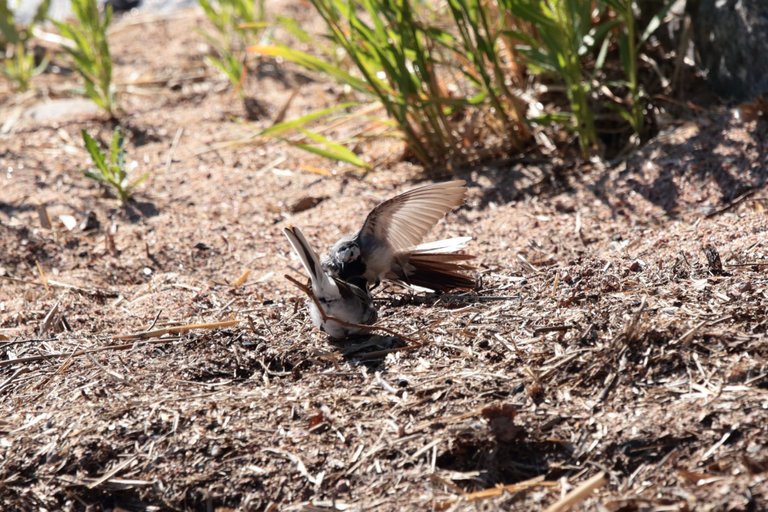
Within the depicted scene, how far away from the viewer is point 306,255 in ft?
7.75

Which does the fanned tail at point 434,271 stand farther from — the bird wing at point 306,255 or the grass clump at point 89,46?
the grass clump at point 89,46

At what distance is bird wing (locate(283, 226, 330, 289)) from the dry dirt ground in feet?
0.63

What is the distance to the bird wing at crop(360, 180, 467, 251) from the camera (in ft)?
8.43

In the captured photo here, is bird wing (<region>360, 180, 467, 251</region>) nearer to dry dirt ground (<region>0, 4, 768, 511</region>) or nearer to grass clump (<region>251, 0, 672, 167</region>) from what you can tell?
dry dirt ground (<region>0, 4, 768, 511</region>)

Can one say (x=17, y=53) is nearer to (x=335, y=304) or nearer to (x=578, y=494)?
(x=335, y=304)

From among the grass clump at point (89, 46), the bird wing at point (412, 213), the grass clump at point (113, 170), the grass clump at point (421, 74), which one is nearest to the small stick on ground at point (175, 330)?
the bird wing at point (412, 213)

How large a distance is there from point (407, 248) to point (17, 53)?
410 cm

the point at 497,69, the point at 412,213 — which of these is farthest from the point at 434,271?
the point at 497,69

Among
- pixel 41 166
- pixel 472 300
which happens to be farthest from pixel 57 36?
pixel 472 300

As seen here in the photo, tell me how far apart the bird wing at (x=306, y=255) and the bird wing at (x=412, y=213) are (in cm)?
26

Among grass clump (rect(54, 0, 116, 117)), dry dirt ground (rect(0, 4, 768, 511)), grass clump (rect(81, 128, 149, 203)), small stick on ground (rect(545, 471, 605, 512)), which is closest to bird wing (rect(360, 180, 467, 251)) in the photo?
dry dirt ground (rect(0, 4, 768, 511))

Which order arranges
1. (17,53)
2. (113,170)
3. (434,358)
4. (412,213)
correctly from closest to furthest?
(434,358)
(412,213)
(113,170)
(17,53)

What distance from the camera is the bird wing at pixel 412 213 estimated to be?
2.57m

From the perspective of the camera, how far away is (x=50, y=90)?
5688 millimetres
